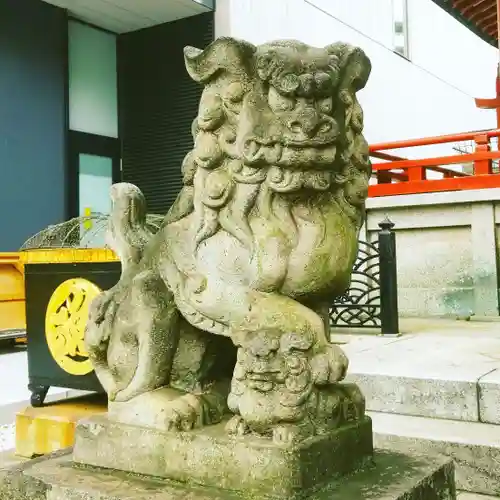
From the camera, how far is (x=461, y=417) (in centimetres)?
281

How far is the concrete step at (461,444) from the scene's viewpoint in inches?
94.5

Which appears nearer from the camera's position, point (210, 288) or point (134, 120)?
point (210, 288)

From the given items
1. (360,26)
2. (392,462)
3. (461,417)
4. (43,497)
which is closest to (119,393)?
(43,497)

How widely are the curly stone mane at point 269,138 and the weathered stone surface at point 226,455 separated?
1.42ft

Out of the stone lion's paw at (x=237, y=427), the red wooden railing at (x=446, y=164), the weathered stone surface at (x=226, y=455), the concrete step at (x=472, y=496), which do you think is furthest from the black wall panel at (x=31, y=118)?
the stone lion's paw at (x=237, y=427)

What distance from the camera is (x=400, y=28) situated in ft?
37.9

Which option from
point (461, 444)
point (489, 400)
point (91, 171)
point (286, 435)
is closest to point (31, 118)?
point (91, 171)

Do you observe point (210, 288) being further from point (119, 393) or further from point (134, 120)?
point (134, 120)

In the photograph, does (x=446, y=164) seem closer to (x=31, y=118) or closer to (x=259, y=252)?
(x=31, y=118)

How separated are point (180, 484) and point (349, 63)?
39.6 inches

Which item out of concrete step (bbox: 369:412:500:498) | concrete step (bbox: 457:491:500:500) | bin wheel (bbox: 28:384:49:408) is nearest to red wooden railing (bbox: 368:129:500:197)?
concrete step (bbox: 369:412:500:498)

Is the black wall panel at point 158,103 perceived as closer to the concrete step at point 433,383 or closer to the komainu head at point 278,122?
the concrete step at point 433,383

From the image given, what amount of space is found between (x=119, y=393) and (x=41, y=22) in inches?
269

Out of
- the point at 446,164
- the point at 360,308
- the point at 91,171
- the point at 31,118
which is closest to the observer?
the point at 360,308
